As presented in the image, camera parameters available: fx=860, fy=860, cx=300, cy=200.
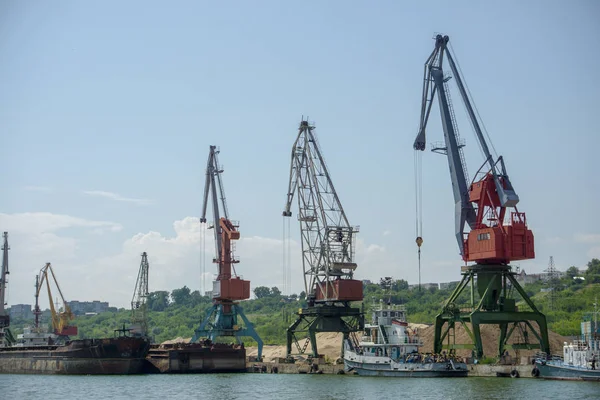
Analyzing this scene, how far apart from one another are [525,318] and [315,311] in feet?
91.4

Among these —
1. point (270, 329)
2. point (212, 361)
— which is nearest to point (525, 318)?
point (212, 361)

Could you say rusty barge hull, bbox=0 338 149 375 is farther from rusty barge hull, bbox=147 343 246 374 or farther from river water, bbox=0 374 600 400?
river water, bbox=0 374 600 400

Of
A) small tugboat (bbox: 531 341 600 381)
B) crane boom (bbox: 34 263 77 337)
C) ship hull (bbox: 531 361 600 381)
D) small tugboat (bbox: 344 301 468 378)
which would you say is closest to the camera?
ship hull (bbox: 531 361 600 381)

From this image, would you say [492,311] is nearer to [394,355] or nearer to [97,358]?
[394,355]

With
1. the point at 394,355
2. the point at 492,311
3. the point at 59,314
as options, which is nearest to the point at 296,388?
the point at 394,355

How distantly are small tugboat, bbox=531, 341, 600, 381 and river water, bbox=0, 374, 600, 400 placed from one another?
1200mm

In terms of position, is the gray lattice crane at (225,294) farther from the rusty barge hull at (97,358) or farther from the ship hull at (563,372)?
the ship hull at (563,372)

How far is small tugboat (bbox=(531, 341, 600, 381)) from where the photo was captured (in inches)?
2803

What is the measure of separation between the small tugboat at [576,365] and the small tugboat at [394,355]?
8515mm

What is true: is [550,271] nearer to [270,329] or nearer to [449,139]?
[270,329]

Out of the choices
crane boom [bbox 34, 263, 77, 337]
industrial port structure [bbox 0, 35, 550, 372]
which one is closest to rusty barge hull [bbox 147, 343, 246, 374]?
industrial port structure [bbox 0, 35, 550, 372]

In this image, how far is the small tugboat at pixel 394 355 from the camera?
80125mm

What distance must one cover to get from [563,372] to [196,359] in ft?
146

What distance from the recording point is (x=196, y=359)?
332 ft
